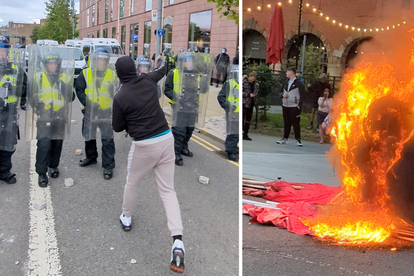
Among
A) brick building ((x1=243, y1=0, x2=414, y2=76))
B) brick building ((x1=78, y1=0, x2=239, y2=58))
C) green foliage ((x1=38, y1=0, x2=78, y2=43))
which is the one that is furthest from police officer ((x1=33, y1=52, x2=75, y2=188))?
green foliage ((x1=38, y1=0, x2=78, y2=43))

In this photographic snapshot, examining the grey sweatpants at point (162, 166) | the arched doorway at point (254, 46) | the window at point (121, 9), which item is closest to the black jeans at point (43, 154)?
the grey sweatpants at point (162, 166)

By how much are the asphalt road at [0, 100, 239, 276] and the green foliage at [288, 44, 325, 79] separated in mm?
3571

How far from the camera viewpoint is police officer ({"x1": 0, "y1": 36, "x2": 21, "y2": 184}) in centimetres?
493

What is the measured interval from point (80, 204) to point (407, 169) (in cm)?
361

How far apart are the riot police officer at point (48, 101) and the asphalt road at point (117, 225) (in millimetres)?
462

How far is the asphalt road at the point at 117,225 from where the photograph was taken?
3.31m

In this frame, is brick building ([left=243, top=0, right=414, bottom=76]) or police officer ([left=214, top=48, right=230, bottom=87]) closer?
brick building ([left=243, top=0, right=414, bottom=76])

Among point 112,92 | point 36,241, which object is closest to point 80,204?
point 36,241

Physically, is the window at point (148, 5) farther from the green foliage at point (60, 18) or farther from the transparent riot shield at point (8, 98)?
the transparent riot shield at point (8, 98)

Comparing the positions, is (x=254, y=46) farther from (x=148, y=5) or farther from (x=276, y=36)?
(x=148, y=5)

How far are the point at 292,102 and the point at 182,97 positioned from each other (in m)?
2.31

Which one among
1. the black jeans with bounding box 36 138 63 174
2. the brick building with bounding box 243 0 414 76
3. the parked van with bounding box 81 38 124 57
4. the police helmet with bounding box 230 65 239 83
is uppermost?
the parked van with bounding box 81 38 124 57

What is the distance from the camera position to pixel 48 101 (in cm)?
513

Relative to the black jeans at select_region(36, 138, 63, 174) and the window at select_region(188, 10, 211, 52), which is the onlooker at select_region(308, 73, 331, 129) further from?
the window at select_region(188, 10, 211, 52)
